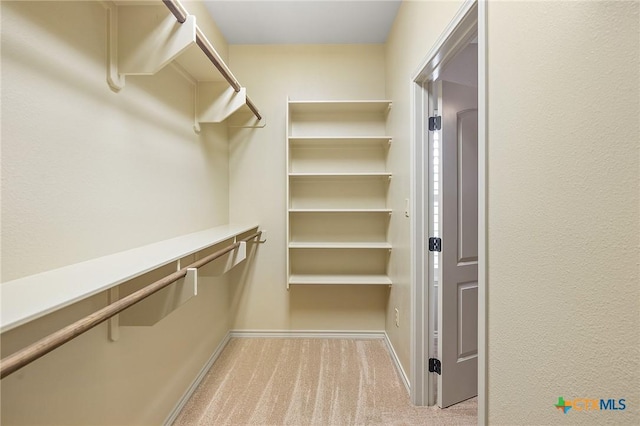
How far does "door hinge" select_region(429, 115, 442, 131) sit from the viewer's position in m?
1.88

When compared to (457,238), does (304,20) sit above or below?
above

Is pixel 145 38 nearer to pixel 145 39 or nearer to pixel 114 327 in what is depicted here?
pixel 145 39

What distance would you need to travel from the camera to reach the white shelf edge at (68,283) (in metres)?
0.62

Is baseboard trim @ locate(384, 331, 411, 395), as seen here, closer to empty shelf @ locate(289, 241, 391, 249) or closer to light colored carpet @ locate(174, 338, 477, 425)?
light colored carpet @ locate(174, 338, 477, 425)

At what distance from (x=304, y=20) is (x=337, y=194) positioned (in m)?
1.45

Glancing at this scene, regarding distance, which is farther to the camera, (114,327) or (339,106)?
(339,106)

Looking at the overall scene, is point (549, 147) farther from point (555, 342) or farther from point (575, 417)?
point (575, 417)

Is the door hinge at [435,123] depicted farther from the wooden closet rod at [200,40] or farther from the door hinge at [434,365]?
the door hinge at [434,365]

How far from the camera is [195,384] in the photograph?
2.05m

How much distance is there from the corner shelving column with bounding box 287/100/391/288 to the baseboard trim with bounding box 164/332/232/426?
84 centimetres

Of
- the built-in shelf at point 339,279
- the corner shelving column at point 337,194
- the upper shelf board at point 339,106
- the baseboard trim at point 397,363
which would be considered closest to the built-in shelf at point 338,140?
the corner shelving column at point 337,194

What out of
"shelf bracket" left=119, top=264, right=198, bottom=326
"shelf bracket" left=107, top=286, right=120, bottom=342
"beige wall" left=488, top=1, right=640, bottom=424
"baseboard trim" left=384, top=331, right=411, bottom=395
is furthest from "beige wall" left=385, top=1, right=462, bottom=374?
"shelf bracket" left=107, top=286, right=120, bottom=342

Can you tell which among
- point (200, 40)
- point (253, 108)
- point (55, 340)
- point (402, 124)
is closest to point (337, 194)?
point (402, 124)

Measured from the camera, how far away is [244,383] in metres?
2.13
